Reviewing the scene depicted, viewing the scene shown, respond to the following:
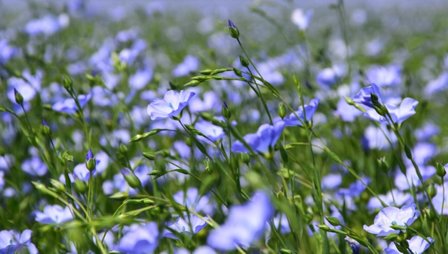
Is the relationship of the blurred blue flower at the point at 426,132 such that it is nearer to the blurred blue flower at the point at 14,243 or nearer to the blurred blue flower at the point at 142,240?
the blurred blue flower at the point at 14,243

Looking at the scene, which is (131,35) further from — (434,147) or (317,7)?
(317,7)

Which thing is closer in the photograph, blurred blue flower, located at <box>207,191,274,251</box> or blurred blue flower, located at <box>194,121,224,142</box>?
blurred blue flower, located at <box>207,191,274,251</box>

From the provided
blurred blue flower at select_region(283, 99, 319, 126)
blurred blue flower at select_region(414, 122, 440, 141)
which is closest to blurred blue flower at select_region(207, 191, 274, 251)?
blurred blue flower at select_region(283, 99, 319, 126)

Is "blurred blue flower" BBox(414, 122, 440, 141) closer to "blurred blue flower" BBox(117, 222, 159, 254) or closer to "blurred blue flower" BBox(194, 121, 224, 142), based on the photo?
"blurred blue flower" BBox(194, 121, 224, 142)

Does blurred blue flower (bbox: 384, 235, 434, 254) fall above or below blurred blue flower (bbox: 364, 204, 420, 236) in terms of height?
below

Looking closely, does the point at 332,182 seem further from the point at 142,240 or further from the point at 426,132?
the point at 142,240

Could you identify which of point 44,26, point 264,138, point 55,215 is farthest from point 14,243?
point 44,26

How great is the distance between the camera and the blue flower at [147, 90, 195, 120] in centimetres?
151

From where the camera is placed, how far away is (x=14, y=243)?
158cm

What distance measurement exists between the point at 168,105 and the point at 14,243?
490 mm

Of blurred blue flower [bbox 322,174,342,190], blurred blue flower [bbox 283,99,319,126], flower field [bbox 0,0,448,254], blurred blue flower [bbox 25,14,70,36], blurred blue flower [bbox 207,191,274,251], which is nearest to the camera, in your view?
blurred blue flower [bbox 207,191,274,251]

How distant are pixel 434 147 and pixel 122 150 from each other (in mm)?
1410

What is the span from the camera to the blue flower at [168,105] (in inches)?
59.3

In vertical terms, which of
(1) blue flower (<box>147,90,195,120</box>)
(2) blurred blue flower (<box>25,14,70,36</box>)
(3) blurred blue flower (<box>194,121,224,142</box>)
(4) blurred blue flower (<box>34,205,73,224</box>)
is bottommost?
(4) blurred blue flower (<box>34,205,73,224</box>)
